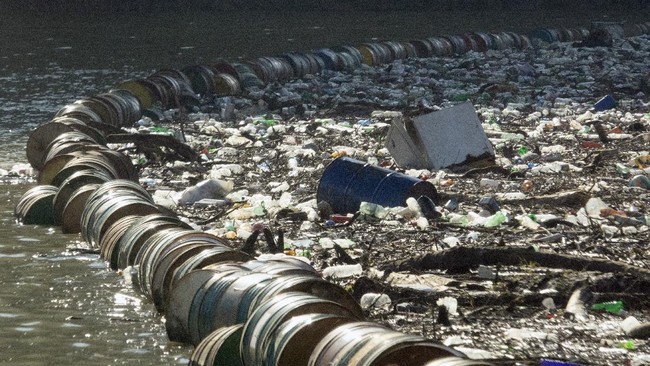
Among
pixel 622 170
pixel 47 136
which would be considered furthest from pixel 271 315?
pixel 47 136

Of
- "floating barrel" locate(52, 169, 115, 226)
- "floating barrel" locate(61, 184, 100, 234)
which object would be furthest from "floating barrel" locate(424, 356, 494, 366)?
"floating barrel" locate(52, 169, 115, 226)

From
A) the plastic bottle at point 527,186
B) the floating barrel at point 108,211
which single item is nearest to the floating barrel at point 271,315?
the floating barrel at point 108,211

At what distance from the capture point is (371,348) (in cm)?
361

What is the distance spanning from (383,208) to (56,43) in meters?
16.8

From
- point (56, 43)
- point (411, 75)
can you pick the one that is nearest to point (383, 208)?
point (411, 75)

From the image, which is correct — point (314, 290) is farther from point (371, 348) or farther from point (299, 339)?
point (371, 348)

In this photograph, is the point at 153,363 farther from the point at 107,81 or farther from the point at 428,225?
the point at 107,81

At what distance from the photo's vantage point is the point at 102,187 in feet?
24.0

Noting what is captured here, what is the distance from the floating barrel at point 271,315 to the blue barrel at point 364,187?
3.00 m

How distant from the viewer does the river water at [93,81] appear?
5087 mm

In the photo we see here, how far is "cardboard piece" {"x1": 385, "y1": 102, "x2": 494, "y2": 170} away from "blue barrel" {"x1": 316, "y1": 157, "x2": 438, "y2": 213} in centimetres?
135

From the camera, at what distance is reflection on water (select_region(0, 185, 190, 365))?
487 centimetres

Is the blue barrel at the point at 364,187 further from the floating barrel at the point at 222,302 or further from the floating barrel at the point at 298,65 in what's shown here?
the floating barrel at the point at 298,65

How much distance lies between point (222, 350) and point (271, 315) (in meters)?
0.27
